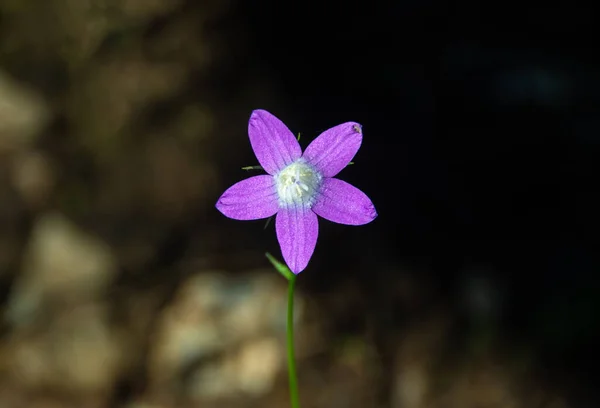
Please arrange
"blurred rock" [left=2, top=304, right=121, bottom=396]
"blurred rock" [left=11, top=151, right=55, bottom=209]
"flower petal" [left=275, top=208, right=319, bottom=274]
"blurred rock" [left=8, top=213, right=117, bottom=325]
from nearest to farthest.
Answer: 1. "flower petal" [left=275, top=208, right=319, bottom=274]
2. "blurred rock" [left=2, top=304, right=121, bottom=396]
3. "blurred rock" [left=8, top=213, right=117, bottom=325]
4. "blurred rock" [left=11, top=151, right=55, bottom=209]

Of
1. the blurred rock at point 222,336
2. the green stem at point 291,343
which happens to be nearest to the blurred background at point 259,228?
the blurred rock at point 222,336

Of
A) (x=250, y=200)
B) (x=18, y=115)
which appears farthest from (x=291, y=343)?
(x=18, y=115)

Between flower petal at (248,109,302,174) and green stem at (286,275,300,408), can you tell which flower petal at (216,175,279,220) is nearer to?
flower petal at (248,109,302,174)

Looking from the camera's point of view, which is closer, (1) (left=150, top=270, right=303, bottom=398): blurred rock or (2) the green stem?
(2) the green stem

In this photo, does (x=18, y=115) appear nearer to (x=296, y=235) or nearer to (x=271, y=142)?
(x=271, y=142)

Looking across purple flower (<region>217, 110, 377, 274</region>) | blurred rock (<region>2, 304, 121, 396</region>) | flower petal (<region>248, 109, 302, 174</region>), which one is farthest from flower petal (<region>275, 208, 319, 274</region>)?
blurred rock (<region>2, 304, 121, 396</region>)

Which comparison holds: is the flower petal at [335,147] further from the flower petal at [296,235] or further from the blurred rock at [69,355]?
the blurred rock at [69,355]
